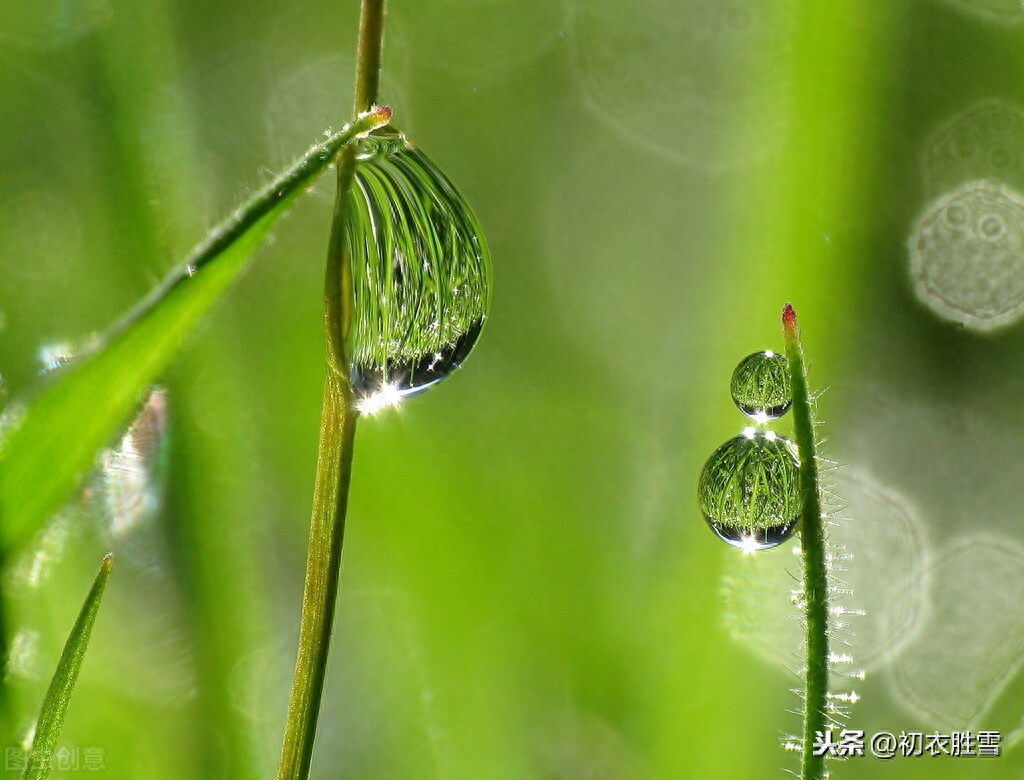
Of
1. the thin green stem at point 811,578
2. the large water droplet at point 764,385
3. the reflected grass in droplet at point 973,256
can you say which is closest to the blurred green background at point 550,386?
the reflected grass in droplet at point 973,256

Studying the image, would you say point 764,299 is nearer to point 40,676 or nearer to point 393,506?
point 393,506

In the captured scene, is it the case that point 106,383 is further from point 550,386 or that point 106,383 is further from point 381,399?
point 550,386

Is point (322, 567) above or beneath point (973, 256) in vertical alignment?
beneath

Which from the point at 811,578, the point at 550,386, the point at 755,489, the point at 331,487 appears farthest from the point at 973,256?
the point at 331,487

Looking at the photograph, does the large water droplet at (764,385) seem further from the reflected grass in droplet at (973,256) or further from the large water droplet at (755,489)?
the reflected grass in droplet at (973,256)

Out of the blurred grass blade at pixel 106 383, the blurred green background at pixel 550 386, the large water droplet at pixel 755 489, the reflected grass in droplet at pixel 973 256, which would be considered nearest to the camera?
the blurred grass blade at pixel 106 383

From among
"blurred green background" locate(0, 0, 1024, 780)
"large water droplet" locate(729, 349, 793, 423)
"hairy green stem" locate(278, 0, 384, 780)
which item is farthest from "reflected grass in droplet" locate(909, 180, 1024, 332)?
"hairy green stem" locate(278, 0, 384, 780)

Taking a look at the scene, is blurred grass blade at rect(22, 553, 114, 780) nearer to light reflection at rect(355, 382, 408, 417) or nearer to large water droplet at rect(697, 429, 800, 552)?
light reflection at rect(355, 382, 408, 417)
